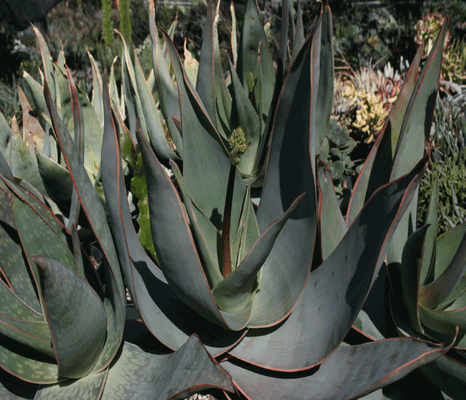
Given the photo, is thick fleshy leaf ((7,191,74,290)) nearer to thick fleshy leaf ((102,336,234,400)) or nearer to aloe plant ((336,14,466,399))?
thick fleshy leaf ((102,336,234,400))

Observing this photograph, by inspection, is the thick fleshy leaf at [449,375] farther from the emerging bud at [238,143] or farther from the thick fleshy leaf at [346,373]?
the emerging bud at [238,143]

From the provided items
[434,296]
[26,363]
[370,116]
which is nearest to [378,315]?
[434,296]

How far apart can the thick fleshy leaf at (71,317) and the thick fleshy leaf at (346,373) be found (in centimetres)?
30

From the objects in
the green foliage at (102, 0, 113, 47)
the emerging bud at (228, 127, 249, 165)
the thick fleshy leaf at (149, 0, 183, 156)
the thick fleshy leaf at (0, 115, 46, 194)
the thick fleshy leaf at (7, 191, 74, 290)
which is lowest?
the thick fleshy leaf at (7, 191, 74, 290)

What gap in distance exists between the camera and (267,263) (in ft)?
2.87

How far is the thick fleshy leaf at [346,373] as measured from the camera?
0.60 meters

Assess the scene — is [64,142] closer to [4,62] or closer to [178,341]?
[178,341]

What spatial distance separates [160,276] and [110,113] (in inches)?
16.3

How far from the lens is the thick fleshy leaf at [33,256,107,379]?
0.54 m

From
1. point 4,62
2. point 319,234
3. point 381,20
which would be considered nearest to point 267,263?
point 319,234

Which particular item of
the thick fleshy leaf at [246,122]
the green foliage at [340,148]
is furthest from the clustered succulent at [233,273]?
the green foliage at [340,148]

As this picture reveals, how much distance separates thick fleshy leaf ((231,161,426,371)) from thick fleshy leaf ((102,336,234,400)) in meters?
0.16

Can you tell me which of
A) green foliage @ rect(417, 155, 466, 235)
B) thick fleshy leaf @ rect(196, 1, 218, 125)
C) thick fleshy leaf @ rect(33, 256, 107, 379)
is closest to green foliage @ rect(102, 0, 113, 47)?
thick fleshy leaf @ rect(196, 1, 218, 125)

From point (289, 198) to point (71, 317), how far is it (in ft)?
1.60
